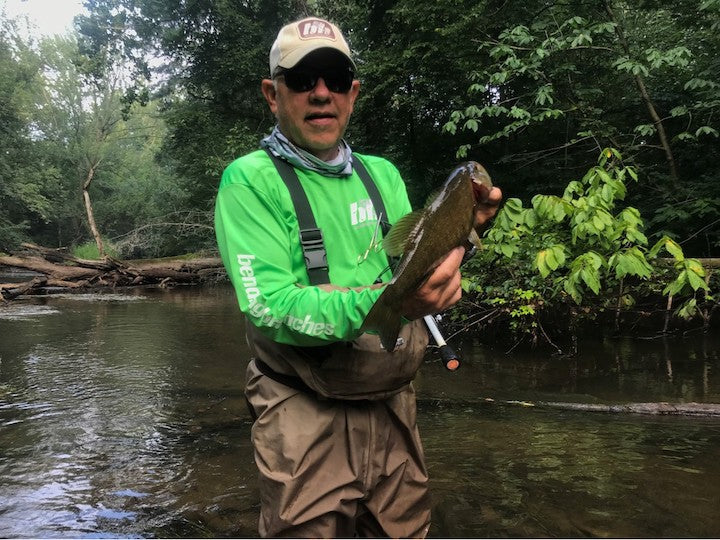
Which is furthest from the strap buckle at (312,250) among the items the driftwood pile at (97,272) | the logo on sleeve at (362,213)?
the driftwood pile at (97,272)

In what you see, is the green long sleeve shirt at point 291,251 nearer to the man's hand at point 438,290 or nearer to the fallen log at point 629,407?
the man's hand at point 438,290

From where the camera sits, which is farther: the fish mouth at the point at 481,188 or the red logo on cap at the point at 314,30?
the red logo on cap at the point at 314,30

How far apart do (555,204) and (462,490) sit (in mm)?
3214

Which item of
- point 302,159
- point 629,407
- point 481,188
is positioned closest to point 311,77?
point 302,159

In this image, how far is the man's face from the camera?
1792 millimetres

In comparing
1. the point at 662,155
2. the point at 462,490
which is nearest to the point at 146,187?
the point at 662,155

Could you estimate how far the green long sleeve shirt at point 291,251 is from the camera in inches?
58.0

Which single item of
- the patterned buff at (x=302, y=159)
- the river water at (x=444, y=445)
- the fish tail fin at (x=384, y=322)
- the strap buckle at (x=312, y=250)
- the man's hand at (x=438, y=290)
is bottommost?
the river water at (x=444, y=445)

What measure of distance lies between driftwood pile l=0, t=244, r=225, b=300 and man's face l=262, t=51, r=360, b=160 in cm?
1528

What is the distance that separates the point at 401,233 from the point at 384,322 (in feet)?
0.97

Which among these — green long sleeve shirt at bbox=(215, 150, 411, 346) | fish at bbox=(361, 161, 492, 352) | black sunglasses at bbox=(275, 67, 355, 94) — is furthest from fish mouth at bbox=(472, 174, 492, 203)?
black sunglasses at bbox=(275, 67, 355, 94)

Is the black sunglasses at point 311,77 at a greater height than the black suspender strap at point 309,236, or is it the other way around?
the black sunglasses at point 311,77

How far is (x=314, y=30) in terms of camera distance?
1.80 meters

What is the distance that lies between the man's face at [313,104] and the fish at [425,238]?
0.49 m
